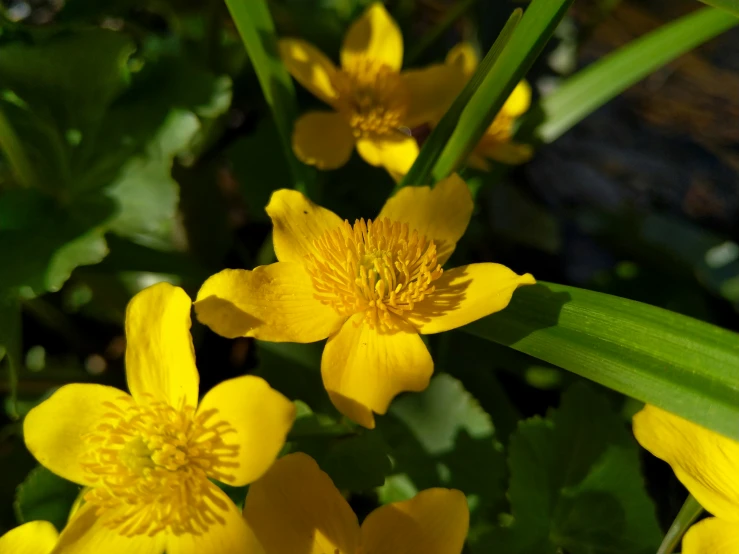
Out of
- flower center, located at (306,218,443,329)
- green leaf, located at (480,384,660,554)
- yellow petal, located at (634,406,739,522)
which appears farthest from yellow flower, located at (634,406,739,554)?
flower center, located at (306,218,443,329)

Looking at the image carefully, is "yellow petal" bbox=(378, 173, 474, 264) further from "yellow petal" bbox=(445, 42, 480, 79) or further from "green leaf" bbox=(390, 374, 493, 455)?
"yellow petal" bbox=(445, 42, 480, 79)

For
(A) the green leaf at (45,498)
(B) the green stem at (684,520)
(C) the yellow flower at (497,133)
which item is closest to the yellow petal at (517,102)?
(C) the yellow flower at (497,133)

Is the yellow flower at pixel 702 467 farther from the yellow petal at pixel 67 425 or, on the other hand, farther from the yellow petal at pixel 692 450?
the yellow petal at pixel 67 425

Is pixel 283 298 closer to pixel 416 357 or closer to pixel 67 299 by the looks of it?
pixel 416 357

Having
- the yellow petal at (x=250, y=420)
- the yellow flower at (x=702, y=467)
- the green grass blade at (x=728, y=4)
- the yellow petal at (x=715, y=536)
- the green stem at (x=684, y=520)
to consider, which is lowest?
the green stem at (x=684, y=520)

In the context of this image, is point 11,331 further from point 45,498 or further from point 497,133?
point 497,133

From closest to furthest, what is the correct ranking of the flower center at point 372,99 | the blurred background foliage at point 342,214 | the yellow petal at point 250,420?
the yellow petal at point 250,420 → the blurred background foliage at point 342,214 → the flower center at point 372,99

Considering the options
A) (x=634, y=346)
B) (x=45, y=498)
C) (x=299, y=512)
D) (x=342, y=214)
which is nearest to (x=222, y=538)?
(x=299, y=512)
